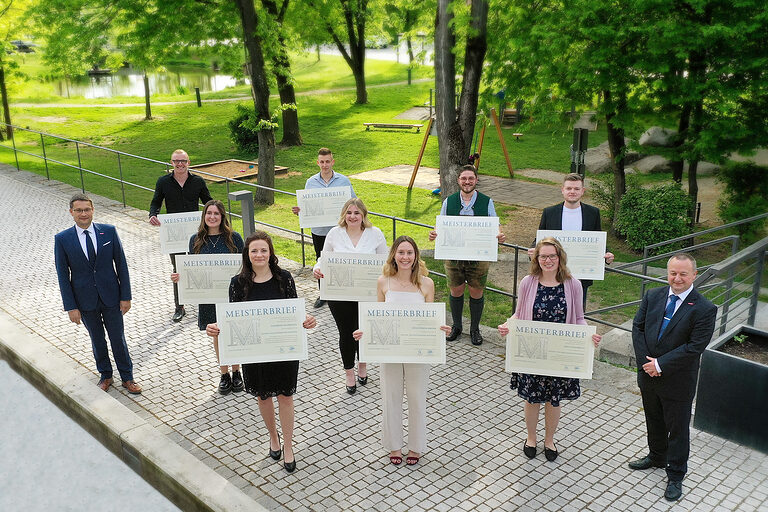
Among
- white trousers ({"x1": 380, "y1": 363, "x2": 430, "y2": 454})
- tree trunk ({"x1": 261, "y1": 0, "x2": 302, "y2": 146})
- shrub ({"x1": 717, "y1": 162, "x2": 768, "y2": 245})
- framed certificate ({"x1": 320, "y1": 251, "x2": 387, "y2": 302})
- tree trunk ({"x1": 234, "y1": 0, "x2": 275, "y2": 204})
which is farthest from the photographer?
tree trunk ({"x1": 261, "y1": 0, "x2": 302, "y2": 146})

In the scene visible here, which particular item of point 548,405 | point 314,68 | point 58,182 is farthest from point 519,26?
point 314,68

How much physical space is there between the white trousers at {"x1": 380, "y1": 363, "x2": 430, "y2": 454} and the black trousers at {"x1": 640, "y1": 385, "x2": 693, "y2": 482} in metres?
1.80

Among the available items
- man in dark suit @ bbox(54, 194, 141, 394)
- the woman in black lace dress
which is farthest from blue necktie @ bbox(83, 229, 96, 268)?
the woman in black lace dress

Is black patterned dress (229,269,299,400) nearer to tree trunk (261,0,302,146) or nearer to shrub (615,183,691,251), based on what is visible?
shrub (615,183,691,251)

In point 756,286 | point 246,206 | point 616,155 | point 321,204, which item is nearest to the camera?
point 756,286

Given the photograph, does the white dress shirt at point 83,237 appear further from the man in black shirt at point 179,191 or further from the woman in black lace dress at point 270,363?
the woman in black lace dress at point 270,363

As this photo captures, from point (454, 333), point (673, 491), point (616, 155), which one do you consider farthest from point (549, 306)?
point (616, 155)

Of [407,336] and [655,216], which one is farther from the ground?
[407,336]

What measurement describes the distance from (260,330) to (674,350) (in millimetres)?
→ 3270

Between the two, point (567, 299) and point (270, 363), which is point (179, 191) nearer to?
point (270, 363)

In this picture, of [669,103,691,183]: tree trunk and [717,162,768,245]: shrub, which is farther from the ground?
[669,103,691,183]: tree trunk

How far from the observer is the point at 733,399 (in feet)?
20.4

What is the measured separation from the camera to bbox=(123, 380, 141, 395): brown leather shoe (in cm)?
736

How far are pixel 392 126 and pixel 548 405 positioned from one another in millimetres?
22618
